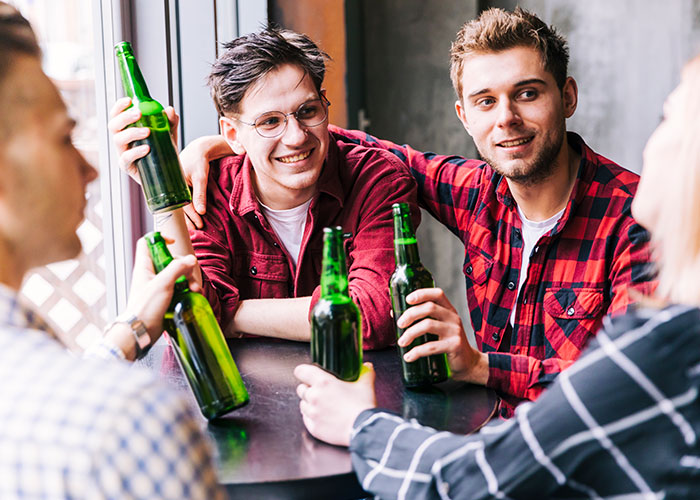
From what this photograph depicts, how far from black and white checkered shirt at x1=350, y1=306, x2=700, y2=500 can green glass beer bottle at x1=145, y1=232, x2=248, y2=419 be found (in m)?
0.42

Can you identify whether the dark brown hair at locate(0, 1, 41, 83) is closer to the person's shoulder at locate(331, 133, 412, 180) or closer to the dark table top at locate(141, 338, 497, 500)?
the dark table top at locate(141, 338, 497, 500)

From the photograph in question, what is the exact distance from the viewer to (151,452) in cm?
56

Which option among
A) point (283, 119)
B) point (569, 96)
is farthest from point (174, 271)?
point (569, 96)

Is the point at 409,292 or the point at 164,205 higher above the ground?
the point at 164,205

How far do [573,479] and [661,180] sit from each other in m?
0.35

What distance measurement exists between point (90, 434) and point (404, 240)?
0.76 m

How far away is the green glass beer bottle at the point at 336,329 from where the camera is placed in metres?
1.10

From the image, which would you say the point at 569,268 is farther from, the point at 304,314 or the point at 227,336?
the point at 227,336

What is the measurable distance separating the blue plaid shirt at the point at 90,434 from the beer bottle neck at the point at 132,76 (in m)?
0.86

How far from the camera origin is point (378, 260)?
165cm

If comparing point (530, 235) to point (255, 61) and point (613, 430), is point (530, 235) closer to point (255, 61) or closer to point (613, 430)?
point (255, 61)

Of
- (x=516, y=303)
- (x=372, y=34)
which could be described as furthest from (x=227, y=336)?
(x=372, y=34)

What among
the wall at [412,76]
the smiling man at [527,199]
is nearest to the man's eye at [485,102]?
the smiling man at [527,199]

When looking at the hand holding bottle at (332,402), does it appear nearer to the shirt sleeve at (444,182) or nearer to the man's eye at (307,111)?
the man's eye at (307,111)
